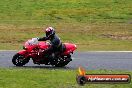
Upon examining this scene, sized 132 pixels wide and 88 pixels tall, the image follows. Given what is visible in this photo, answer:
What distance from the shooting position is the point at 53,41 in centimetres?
1900

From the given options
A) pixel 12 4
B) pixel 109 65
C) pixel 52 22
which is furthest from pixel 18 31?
pixel 109 65

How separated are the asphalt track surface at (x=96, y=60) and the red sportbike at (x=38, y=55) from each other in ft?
1.14

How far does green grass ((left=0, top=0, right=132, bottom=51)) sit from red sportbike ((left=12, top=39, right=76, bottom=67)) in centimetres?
733

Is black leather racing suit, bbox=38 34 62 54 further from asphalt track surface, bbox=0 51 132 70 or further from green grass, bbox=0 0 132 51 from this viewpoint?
green grass, bbox=0 0 132 51

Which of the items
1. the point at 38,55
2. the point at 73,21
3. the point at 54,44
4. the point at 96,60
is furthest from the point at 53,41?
the point at 73,21

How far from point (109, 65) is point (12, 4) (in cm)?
2282

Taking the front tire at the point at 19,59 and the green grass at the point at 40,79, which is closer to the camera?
the green grass at the point at 40,79

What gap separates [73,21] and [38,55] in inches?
691

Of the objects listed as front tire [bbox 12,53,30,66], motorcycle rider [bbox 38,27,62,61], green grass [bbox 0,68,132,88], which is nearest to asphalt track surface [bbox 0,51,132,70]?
front tire [bbox 12,53,30,66]

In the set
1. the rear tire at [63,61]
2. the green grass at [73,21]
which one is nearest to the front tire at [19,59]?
the rear tire at [63,61]

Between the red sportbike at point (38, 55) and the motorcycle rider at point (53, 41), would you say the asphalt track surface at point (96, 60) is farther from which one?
the motorcycle rider at point (53, 41)

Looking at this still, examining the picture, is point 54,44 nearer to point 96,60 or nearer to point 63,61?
point 63,61

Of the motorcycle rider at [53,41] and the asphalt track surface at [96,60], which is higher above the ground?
the motorcycle rider at [53,41]

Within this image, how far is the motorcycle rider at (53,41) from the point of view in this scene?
18.8 m
